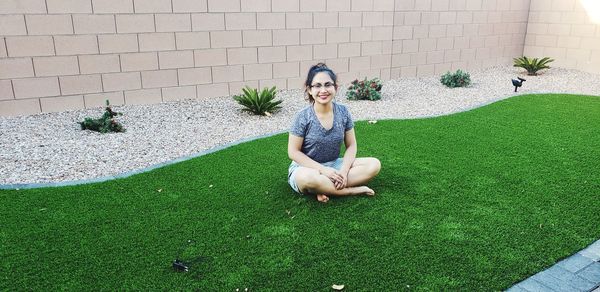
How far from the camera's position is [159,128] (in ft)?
20.5

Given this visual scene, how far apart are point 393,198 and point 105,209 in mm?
2523

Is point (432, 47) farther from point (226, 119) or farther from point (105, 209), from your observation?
point (105, 209)

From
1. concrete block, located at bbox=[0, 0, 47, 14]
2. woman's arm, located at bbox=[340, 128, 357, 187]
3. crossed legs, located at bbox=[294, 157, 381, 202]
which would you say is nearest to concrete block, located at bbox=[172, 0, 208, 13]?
concrete block, located at bbox=[0, 0, 47, 14]

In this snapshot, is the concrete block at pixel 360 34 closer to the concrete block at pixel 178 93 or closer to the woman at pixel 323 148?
the concrete block at pixel 178 93

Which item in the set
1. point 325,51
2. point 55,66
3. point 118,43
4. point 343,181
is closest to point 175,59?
point 118,43

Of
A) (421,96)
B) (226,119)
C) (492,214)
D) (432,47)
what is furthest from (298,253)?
(432,47)

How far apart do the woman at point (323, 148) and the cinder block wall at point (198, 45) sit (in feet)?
14.0

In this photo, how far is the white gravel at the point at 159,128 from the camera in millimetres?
4801

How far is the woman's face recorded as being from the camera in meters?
3.60

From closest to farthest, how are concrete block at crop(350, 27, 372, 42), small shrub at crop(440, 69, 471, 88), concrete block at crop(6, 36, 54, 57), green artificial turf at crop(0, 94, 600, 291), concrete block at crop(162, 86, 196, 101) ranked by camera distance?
1. green artificial turf at crop(0, 94, 600, 291)
2. concrete block at crop(6, 36, 54, 57)
3. concrete block at crop(162, 86, 196, 101)
4. concrete block at crop(350, 27, 372, 42)
5. small shrub at crop(440, 69, 471, 88)

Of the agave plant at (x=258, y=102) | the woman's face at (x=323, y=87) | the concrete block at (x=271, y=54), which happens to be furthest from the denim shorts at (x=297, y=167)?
the concrete block at (x=271, y=54)

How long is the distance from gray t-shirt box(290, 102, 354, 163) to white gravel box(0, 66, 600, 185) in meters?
2.03

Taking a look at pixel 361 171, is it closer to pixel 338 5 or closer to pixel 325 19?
pixel 325 19

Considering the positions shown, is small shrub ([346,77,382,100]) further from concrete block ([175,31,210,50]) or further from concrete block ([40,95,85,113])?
concrete block ([40,95,85,113])
